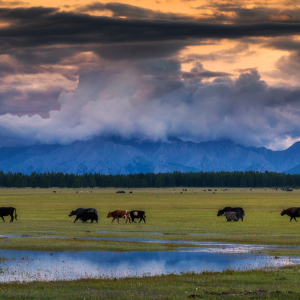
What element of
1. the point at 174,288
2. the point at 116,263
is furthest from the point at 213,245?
the point at 174,288

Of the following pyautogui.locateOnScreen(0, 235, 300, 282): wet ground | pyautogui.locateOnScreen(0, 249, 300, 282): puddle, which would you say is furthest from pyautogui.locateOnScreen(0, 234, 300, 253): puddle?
pyautogui.locateOnScreen(0, 249, 300, 282): puddle

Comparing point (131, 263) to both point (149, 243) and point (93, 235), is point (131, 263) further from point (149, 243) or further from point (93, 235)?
point (93, 235)

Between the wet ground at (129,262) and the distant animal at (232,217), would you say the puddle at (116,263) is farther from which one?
the distant animal at (232,217)

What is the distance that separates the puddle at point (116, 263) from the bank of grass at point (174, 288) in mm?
1713

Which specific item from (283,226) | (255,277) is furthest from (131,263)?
(283,226)

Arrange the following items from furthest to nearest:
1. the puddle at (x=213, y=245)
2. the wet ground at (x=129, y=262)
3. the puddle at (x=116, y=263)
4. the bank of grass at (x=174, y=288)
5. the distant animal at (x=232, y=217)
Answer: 1. the distant animal at (x=232, y=217)
2. the puddle at (x=213, y=245)
3. the wet ground at (x=129, y=262)
4. the puddle at (x=116, y=263)
5. the bank of grass at (x=174, y=288)

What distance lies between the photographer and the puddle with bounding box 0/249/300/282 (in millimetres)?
22703

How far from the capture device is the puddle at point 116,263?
22.7 meters

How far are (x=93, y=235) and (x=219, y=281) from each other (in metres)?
20.8

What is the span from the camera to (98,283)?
20.2m

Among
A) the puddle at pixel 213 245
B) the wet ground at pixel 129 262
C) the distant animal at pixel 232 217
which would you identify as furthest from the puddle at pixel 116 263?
the distant animal at pixel 232 217

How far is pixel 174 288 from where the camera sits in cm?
1894

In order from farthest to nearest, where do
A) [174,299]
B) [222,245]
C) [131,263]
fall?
[222,245] → [131,263] → [174,299]

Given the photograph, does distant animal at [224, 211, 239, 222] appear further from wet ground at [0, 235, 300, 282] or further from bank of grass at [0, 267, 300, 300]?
bank of grass at [0, 267, 300, 300]
